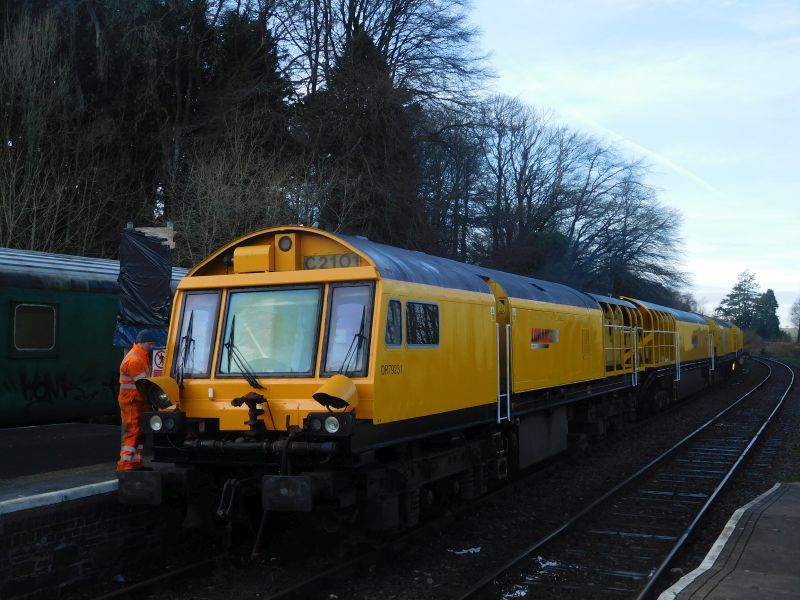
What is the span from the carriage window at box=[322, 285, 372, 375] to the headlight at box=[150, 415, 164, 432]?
5.36 ft

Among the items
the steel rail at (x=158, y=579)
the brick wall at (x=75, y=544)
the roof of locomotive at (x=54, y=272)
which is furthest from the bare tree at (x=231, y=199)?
the steel rail at (x=158, y=579)

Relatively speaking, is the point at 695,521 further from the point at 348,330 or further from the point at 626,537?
the point at 348,330

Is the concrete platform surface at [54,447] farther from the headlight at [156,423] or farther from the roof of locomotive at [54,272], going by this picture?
the roof of locomotive at [54,272]

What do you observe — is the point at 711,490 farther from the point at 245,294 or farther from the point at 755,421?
the point at 755,421

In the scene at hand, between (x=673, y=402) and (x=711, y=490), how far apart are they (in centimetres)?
1262

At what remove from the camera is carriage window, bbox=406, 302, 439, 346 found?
7.23 m

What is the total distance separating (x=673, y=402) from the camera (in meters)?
23.0

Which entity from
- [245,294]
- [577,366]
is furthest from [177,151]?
[245,294]

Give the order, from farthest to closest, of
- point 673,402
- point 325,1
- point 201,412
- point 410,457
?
point 325,1, point 673,402, point 410,457, point 201,412

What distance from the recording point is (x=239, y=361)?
278 inches

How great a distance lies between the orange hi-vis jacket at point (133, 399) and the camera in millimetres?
7535

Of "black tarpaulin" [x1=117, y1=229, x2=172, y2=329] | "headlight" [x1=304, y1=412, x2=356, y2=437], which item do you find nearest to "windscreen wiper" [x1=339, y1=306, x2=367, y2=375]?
"headlight" [x1=304, y1=412, x2=356, y2=437]

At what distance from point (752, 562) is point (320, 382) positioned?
4.09 meters

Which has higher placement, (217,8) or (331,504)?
(217,8)
